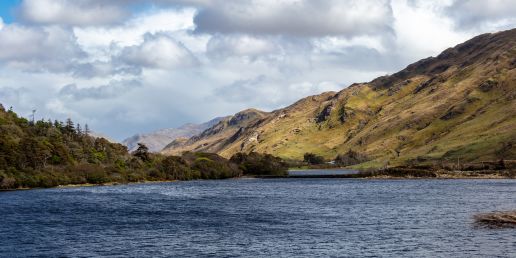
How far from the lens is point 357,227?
374ft

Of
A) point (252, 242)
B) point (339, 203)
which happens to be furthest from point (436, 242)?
point (339, 203)

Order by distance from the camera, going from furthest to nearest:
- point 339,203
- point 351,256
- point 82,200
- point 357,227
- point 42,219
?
point 82,200 → point 339,203 → point 42,219 → point 357,227 → point 351,256

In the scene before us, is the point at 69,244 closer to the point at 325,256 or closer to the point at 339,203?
the point at 325,256

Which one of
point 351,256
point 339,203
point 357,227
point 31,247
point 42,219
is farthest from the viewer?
point 339,203

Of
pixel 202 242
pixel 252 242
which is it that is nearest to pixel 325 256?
pixel 252 242

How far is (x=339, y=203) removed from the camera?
16750 cm

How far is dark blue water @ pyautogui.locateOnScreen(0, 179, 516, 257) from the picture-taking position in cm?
8869

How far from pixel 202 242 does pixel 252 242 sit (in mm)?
8180

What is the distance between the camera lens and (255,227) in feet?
379

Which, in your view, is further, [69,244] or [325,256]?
[69,244]

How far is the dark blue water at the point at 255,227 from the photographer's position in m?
88.7

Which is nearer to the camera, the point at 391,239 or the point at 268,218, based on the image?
the point at 391,239

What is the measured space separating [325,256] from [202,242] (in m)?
23.1

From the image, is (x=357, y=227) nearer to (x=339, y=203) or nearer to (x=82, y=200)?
(x=339, y=203)
